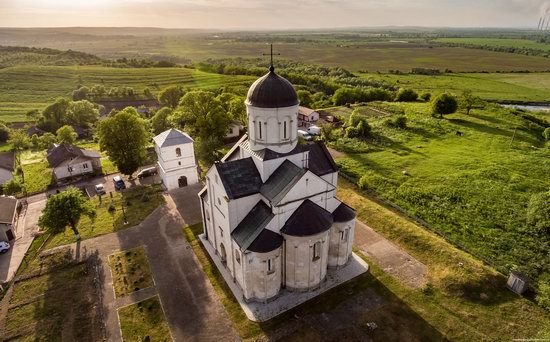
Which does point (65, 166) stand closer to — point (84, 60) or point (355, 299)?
point (355, 299)

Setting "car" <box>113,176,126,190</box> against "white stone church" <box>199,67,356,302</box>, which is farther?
"car" <box>113,176,126,190</box>

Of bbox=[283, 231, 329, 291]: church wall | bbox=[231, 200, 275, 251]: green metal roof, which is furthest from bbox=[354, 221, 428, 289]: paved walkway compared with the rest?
bbox=[231, 200, 275, 251]: green metal roof

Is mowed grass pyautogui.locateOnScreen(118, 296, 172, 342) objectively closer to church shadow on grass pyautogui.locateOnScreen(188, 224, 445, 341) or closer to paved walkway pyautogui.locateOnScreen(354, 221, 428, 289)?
church shadow on grass pyautogui.locateOnScreen(188, 224, 445, 341)

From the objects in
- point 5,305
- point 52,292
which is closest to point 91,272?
point 52,292

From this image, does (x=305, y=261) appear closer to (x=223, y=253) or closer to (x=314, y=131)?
(x=223, y=253)

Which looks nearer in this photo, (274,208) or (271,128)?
(274,208)

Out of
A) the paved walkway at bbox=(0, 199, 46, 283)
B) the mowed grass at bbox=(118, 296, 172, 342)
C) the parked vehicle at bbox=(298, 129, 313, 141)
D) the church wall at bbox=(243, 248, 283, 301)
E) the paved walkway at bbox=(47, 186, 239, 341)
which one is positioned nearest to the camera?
the mowed grass at bbox=(118, 296, 172, 342)

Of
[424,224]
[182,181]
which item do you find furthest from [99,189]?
[424,224]
